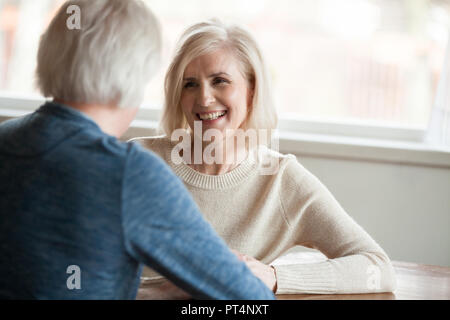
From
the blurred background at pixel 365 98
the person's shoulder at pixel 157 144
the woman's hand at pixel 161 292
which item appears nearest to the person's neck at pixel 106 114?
the woman's hand at pixel 161 292

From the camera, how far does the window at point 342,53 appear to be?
2.77 meters

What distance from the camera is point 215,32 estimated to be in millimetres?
1635

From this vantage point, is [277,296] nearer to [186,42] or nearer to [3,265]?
[3,265]

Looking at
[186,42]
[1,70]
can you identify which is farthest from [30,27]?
[186,42]

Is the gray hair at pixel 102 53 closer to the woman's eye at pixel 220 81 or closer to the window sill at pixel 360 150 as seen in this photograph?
the woman's eye at pixel 220 81

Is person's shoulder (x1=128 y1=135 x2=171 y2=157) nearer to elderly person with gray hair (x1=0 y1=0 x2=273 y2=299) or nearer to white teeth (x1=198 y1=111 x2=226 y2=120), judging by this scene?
white teeth (x1=198 y1=111 x2=226 y2=120)

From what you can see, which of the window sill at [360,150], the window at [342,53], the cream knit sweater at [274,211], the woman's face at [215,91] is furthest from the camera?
the window at [342,53]

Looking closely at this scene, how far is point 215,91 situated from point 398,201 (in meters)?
1.36

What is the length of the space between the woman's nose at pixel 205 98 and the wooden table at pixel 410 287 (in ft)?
1.80

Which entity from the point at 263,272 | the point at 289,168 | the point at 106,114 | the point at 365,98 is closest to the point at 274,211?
the point at 289,168

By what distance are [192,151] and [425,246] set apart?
1.49 metres

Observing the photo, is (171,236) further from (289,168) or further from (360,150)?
(360,150)

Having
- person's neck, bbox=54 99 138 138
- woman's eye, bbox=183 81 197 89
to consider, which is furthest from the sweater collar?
person's neck, bbox=54 99 138 138

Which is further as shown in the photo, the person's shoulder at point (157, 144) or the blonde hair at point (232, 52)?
the person's shoulder at point (157, 144)
